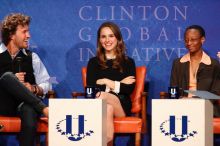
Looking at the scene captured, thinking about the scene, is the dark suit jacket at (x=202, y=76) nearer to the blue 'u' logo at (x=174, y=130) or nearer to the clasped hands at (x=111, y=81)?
the clasped hands at (x=111, y=81)

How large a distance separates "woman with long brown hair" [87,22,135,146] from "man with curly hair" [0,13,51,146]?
1.69ft

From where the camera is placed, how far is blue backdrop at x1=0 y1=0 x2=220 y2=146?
19.4 ft

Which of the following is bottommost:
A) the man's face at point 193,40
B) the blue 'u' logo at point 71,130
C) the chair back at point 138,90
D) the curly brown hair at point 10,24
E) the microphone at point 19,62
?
the blue 'u' logo at point 71,130

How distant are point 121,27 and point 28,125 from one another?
1856 millimetres

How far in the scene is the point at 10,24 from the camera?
5223 mm

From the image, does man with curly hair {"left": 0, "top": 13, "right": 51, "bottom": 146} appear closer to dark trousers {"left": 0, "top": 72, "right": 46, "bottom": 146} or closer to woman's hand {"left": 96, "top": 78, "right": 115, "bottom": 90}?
dark trousers {"left": 0, "top": 72, "right": 46, "bottom": 146}

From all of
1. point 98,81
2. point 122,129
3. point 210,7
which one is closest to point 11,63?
point 98,81

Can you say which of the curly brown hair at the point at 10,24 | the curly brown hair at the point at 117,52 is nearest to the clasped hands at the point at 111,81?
the curly brown hair at the point at 117,52

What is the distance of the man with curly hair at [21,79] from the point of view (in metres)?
4.66

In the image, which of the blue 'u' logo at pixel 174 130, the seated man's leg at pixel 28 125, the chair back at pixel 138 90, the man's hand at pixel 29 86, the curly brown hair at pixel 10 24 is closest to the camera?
the blue 'u' logo at pixel 174 130

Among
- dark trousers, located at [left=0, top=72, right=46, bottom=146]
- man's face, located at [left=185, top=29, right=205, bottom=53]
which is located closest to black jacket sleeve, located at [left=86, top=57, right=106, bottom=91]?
dark trousers, located at [left=0, top=72, right=46, bottom=146]

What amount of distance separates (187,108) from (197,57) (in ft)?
4.41

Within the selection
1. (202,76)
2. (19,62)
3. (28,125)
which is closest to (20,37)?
(19,62)

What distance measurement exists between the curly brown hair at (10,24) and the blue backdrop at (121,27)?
0.79 meters
